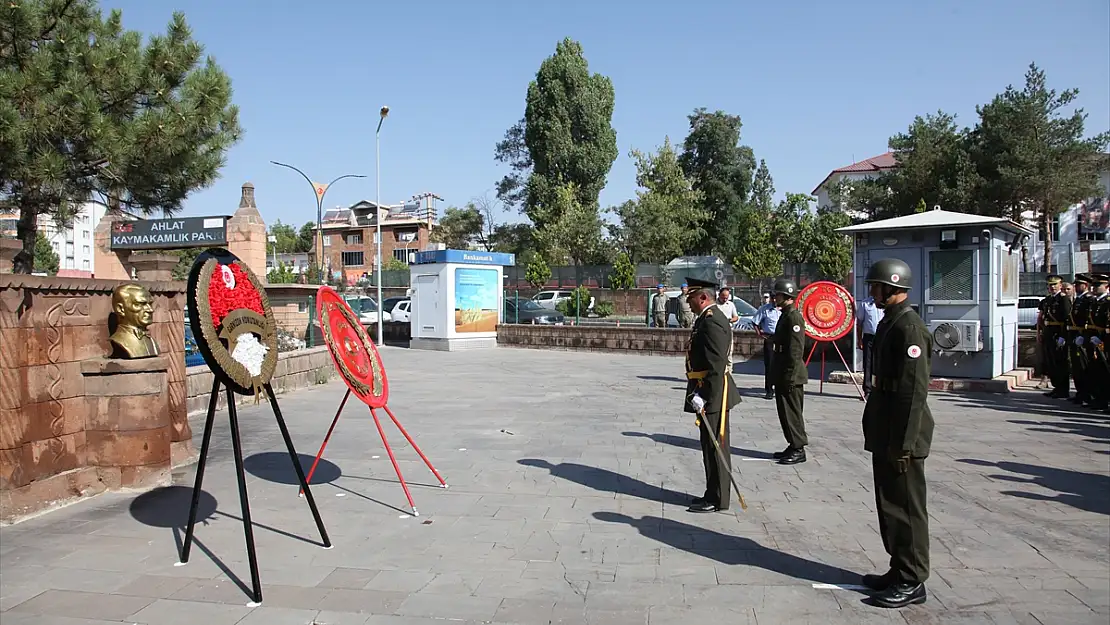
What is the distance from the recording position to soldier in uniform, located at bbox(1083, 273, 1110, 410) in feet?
35.7

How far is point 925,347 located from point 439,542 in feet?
11.0

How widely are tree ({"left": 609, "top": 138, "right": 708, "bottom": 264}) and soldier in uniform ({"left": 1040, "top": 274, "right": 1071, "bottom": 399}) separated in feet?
117

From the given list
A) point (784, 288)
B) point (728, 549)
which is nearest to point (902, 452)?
point (728, 549)

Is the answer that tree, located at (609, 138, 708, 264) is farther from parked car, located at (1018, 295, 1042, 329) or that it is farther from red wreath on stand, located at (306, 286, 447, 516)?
red wreath on stand, located at (306, 286, 447, 516)

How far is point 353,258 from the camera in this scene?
86750mm

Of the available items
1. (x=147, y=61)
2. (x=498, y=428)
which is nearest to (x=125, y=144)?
(x=147, y=61)

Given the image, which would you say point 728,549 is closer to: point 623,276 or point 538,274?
point 623,276

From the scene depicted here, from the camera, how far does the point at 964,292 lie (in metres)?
12.9

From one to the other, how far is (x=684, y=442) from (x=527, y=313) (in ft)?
65.5

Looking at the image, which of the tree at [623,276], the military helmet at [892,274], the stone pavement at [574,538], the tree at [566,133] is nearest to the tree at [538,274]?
the tree at [623,276]

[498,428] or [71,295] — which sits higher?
[71,295]

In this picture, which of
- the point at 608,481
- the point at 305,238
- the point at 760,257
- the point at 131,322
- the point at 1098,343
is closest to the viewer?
the point at 131,322

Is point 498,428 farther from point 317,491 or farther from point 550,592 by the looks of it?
point 550,592

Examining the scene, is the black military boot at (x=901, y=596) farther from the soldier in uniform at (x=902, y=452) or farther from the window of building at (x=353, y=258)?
the window of building at (x=353, y=258)
